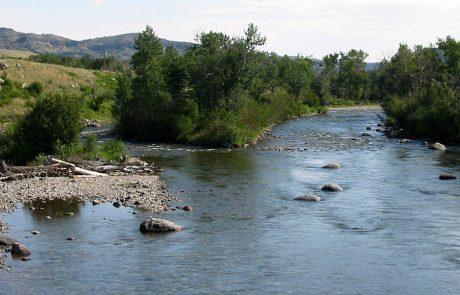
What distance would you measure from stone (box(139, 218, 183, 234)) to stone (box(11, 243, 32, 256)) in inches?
186

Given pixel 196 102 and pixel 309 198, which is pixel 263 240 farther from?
pixel 196 102

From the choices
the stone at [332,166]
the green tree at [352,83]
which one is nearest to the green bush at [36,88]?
the stone at [332,166]

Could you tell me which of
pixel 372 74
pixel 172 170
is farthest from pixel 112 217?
pixel 372 74

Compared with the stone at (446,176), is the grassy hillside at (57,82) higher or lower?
higher

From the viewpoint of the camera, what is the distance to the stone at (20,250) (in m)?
21.0

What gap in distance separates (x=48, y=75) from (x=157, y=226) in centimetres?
7004

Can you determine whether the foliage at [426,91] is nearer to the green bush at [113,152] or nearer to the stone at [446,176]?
the stone at [446,176]

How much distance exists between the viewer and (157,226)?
24375 mm

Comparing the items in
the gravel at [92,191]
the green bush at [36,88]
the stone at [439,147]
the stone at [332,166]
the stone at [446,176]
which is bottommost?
the gravel at [92,191]

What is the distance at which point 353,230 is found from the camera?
81.9 ft

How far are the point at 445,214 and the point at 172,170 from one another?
745 inches

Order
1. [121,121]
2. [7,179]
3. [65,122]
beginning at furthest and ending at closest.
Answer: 1. [121,121]
2. [65,122]
3. [7,179]

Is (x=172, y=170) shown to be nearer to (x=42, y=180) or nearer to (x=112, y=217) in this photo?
(x=42, y=180)

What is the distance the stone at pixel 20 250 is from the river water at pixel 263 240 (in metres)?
0.33
